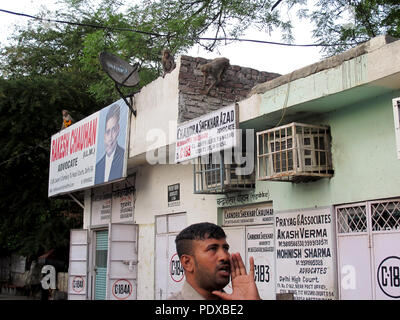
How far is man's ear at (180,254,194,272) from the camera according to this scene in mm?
2668

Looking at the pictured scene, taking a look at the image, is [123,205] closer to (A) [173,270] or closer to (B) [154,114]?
(A) [173,270]

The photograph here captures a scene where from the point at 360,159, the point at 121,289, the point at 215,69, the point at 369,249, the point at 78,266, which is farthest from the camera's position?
the point at 78,266

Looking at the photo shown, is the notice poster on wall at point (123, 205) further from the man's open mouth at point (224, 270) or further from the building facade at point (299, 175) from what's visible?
the man's open mouth at point (224, 270)

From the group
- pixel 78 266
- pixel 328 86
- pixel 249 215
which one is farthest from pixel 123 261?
pixel 328 86

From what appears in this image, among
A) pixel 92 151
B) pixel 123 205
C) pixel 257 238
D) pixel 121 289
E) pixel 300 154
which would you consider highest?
pixel 92 151

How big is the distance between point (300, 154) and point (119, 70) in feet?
18.1

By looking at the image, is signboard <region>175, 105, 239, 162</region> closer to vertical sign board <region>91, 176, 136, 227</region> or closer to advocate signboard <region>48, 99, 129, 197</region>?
advocate signboard <region>48, 99, 129, 197</region>

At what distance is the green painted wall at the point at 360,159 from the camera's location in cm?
667

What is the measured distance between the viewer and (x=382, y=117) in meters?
6.80

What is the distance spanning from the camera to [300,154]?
738 cm

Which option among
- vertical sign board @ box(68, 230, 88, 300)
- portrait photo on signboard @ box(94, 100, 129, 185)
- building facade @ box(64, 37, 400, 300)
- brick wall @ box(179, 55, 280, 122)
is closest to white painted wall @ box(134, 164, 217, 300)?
building facade @ box(64, 37, 400, 300)

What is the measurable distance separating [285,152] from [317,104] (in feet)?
2.80
